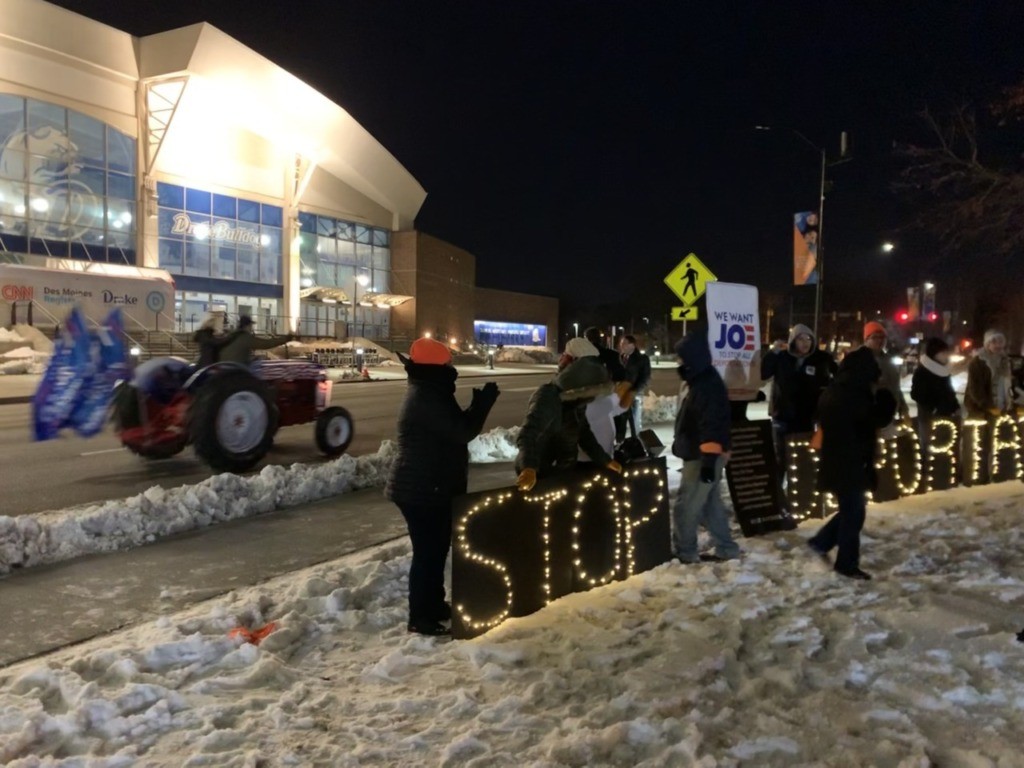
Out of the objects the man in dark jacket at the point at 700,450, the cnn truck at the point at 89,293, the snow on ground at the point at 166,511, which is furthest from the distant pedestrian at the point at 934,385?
the cnn truck at the point at 89,293

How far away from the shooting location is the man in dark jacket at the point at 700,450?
6410 mm

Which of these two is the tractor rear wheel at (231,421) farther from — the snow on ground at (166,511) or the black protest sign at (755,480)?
the black protest sign at (755,480)

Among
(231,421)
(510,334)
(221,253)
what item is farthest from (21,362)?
(510,334)

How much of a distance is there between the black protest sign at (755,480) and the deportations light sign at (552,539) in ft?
4.22

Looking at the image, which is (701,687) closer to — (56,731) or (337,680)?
(337,680)

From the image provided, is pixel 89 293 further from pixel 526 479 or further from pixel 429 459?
pixel 526 479

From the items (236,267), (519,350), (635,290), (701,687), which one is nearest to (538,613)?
(701,687)

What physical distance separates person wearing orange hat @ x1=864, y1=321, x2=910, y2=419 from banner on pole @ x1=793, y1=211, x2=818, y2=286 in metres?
11.4

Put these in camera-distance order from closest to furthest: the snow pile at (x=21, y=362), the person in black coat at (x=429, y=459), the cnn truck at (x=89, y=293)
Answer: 1. the person in black coat at (x=429, y=459)
2. the snow pile at (x=21, y=362)
3. the cnn truck at (x=89, y=293)

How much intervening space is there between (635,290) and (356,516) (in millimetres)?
82244

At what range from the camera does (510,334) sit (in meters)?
78.4

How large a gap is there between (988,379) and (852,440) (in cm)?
494

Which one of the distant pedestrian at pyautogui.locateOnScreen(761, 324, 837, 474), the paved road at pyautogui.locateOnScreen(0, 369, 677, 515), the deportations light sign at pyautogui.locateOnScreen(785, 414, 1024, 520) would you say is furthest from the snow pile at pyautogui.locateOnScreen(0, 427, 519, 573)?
the deportations light sign at pyautogui.locateOnScreen(785, 414, 1024, 520)

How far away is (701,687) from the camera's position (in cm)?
423
